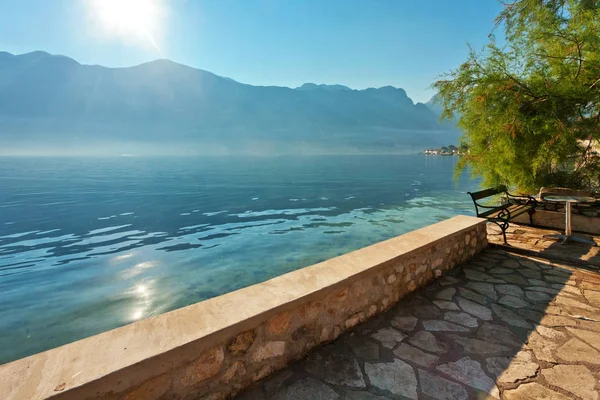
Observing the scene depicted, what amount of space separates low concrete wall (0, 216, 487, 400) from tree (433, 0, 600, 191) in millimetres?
5841

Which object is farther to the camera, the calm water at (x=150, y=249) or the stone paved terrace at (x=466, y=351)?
the calm water at (x=150, y=249)

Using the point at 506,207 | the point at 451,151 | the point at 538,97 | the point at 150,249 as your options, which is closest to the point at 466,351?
the point at 506,207

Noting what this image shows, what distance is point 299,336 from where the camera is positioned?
2.27m

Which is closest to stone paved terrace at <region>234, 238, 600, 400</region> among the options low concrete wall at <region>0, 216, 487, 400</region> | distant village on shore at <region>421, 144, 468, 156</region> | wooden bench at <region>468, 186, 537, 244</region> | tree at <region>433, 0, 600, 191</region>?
low concrete wall at <region>0, 216, 487, 400</region>

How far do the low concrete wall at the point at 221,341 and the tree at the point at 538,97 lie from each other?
19.2 feet

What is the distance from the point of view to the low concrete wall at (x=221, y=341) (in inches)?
55.8

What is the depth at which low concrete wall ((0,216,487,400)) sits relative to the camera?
4.65 ft

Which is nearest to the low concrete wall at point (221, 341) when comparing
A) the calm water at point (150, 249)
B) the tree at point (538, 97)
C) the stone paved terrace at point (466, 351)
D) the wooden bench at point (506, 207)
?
the stone paved terrace at point (466, 351)

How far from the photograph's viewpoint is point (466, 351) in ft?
7.93

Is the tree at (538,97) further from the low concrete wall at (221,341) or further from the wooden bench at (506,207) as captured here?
the low concrete wall at (221,341)

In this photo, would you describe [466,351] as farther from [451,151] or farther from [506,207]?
[451,151]

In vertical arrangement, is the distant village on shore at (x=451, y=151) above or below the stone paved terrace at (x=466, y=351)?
above

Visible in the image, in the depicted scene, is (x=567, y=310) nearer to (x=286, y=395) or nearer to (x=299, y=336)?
(x=299, y=336)

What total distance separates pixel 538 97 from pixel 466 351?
21.6ft
